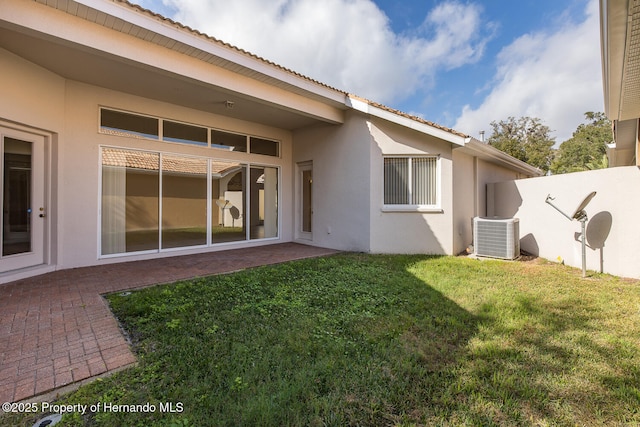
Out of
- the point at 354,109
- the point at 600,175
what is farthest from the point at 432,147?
the point at 600,175

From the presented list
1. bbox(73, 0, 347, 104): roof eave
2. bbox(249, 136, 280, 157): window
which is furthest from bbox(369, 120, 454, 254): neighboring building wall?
bbox(249, 136, 280, 157): window

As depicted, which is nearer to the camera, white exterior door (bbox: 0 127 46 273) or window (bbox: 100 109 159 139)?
Answer: white exterior door (bbox: 0 127 46 273)

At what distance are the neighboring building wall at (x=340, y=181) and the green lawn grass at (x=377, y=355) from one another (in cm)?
387

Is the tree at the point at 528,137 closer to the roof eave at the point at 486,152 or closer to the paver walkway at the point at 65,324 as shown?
the roof eave at the point at 486,152

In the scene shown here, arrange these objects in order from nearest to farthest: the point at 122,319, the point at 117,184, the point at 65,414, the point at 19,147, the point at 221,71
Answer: the point at 65,414 < the point at 122,319 < the point at 19,147 < the point at 221,71 < the point at 117,184

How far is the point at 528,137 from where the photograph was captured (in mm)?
38375

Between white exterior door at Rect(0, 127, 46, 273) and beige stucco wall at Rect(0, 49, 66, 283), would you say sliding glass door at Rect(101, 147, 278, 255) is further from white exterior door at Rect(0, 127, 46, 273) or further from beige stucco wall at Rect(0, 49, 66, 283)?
white exterior door at Rect(0, 127, 46, 273)

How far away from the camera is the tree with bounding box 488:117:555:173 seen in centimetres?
3473

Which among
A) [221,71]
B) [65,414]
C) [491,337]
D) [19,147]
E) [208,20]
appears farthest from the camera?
[208,20]

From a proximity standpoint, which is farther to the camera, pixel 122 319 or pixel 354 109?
pixel 354 109

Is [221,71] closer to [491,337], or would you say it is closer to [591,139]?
[491,337]

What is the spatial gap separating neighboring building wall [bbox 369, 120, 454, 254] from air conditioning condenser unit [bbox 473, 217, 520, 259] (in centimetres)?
80

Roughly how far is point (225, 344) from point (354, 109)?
7.92 meters

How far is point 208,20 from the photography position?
10.7m
